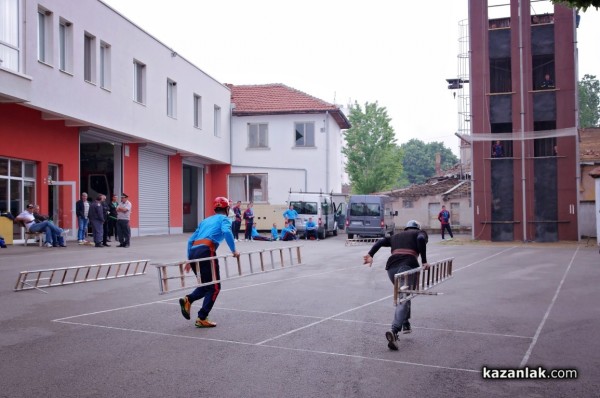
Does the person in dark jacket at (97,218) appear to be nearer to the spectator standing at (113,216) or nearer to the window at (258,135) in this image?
the spectator standing at (113,216)

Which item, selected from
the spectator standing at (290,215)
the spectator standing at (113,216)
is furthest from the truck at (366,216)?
the spectator standing at (113,216)

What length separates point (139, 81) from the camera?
1178 inches

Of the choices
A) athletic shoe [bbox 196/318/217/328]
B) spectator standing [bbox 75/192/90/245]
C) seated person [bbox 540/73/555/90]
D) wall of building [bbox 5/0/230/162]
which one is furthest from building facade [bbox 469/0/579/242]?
athletic shoe [bbox 196/318/217/328]

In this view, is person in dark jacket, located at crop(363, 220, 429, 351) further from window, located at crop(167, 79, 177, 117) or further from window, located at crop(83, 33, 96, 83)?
window, located at crop(167, 79, 177, 117)

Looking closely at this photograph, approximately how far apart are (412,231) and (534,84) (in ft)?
86.2

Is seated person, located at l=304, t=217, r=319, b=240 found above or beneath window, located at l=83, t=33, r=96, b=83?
beneath

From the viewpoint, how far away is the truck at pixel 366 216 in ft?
111

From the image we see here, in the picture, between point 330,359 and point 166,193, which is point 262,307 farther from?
point 166,193

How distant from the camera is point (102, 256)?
18.9 m

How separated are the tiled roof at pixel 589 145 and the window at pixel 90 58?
30399 millimetres

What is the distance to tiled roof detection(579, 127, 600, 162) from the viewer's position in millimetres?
42188

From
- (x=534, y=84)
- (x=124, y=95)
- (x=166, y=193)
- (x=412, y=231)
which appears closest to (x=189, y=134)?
(x=166, y=193)

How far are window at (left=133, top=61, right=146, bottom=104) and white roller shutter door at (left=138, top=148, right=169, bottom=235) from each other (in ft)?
9.64

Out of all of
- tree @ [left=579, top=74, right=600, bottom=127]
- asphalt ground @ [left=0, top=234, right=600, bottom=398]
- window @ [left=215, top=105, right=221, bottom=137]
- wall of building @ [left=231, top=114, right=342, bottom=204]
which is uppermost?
tree @ [left=579, top=74, right=600, bottom=127]
